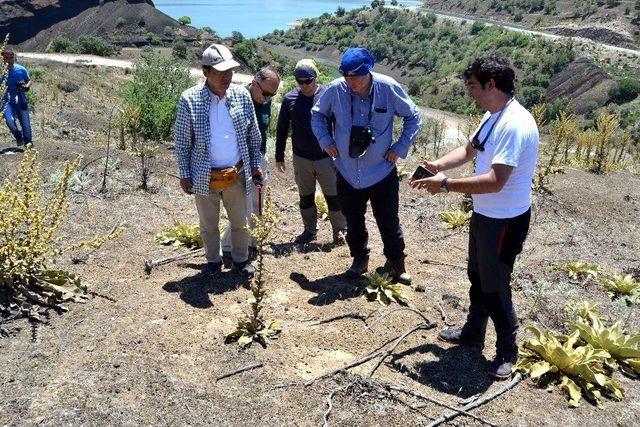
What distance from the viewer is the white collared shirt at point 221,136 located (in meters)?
4.16

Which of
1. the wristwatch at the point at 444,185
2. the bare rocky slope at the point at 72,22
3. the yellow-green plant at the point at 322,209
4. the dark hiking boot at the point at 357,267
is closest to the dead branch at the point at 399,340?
the dark hiking boot at the point at 357,267

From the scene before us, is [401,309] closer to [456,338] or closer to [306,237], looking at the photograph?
[456,338]

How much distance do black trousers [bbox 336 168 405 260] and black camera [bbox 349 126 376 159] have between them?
0.29m

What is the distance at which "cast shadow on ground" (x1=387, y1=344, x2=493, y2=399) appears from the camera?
3459mm

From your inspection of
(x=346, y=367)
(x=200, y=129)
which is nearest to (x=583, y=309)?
(x=346, y=367)

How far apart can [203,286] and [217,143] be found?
112cm

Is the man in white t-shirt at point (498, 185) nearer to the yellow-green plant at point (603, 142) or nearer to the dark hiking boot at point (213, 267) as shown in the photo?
the dark hiking boot at point (213, 267)

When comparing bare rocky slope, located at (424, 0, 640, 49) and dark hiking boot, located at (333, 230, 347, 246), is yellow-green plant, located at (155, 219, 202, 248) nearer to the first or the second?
dark hiking boot, located at (333, 230, 347, 246)

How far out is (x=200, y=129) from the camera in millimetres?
4145

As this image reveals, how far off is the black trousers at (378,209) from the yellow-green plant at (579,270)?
188 cm

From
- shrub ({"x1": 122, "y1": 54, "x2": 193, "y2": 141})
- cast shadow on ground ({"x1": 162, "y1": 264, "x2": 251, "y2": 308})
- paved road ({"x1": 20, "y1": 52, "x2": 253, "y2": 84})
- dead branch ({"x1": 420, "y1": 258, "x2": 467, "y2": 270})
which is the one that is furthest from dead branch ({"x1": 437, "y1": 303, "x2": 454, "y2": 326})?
paved road ({"x1": 20, "y1": 52, "x2": 253, "y2": 84})

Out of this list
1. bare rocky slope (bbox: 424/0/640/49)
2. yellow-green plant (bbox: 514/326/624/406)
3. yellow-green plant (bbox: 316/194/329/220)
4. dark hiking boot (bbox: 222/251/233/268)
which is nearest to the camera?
yellow-green plant (bbox: 514/326/624/406)

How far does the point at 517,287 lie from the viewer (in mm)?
4973

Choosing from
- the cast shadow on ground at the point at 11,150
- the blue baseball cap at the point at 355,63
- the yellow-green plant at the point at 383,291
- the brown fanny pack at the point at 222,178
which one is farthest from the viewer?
the cast shadow on ground at the point at 11,150
